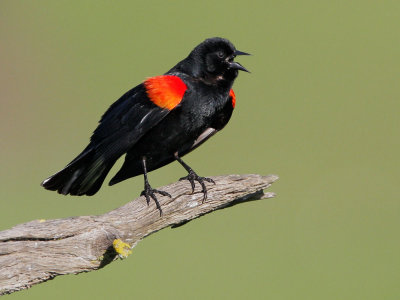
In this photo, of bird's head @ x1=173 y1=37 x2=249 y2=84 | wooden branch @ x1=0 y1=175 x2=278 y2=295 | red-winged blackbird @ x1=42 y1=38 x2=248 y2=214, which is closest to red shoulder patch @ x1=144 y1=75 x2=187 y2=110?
red-winged blackbird @ x1=42 y1=38 x2=248 y2=214

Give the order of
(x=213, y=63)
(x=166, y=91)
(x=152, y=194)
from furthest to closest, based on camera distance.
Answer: (x=213, y=63), (x=166, y=91), (x=152, y=194)

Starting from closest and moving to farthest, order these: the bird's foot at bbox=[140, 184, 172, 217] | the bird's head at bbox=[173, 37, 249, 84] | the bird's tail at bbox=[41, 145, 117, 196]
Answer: the bird's foot at bbox=[140, 184, 172, 217], the bird's tail at bbox=[41, 145, 117, 196], the bird's head at bbox=[173, 37, 249, 84]

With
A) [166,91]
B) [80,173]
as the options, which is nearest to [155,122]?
[166,91]

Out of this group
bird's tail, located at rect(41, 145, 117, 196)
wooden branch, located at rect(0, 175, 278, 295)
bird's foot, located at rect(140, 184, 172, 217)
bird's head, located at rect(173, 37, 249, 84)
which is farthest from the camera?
bird's head, located at rect(173, 37, 249, 84)

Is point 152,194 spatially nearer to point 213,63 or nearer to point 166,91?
point 166,91

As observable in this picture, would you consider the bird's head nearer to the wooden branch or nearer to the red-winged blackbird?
the red-winged blackbird

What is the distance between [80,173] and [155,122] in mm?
695

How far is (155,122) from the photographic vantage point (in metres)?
4.86

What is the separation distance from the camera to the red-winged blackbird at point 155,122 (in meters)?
4.83

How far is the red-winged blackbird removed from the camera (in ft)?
15.8

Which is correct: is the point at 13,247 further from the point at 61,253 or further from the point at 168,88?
the point at 168,88

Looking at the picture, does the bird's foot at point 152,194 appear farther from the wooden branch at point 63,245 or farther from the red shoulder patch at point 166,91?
the red shoulder patch at point 166,91

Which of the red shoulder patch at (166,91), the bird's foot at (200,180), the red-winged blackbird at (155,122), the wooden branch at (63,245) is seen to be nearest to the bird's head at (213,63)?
the red-winged blackbird at (155,122)

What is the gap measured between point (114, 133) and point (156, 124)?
1.07ft
